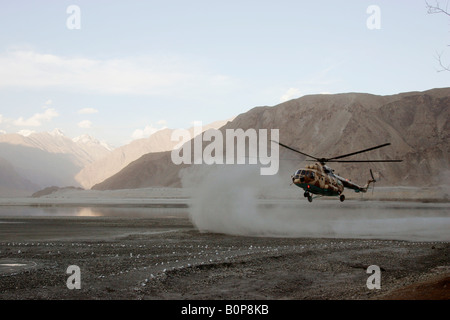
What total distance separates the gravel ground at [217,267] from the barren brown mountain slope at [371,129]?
294ft

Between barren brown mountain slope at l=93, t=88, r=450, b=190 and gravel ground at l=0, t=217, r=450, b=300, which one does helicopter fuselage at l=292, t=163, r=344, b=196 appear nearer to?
gravel ground at l=0, t=217, r=450, b=300

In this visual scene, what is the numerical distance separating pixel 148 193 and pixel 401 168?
69.0 m

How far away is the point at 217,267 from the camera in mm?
20250

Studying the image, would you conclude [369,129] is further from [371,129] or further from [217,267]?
[217,267]

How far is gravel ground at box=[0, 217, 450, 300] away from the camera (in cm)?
1534

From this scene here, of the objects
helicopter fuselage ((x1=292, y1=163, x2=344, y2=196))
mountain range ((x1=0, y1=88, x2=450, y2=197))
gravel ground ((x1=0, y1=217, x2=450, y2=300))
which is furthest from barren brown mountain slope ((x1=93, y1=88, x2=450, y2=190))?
gravel ground ((x1=0, y1=217, x2=450, y2=300))

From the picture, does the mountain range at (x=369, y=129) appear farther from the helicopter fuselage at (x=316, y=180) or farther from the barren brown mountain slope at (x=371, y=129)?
the helicopter fuselage at (x=316, y=180)

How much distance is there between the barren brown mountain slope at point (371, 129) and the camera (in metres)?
123

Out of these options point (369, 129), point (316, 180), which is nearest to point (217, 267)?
point (316, 180)

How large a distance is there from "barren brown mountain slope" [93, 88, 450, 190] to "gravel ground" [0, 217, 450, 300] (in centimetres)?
8971

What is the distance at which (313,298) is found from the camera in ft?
48.6

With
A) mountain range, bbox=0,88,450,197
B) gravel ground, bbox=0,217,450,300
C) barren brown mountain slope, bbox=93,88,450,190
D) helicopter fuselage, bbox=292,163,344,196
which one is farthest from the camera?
barren brown mountain slope, bbox=93,88,450,190
